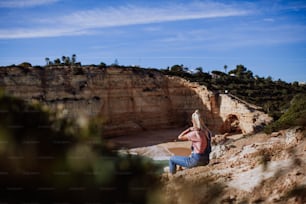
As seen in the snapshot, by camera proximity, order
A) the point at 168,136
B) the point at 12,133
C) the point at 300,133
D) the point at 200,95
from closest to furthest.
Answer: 1. the point at 12,133
2. the point at 300,133
3. the point at 168,136
4. the point at 200,95

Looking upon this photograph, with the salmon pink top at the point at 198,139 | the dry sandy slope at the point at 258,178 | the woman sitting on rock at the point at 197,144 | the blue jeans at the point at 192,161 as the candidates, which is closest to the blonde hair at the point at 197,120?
the woman sitting on rock at the point at 197,144

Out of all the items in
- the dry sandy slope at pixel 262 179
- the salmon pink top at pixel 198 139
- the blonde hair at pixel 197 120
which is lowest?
the dry sandy slope at pixel 262 179

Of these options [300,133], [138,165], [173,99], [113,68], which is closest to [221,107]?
[173,99]

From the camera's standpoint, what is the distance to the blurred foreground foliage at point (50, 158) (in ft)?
4.56

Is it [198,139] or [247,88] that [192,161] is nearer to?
[198,139]

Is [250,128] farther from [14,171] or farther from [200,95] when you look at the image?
[14,171]

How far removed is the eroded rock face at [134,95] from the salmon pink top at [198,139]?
629 inches

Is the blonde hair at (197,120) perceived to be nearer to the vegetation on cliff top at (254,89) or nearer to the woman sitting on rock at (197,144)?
the woman sitting on rock at (197,144)

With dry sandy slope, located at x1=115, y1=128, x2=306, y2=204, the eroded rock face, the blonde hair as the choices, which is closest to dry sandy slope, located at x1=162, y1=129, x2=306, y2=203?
dry sandy slope, located at x1=115, y1=128, x2=306, y2=204

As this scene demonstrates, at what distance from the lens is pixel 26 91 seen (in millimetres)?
23500

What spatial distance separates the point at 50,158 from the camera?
1403 mm

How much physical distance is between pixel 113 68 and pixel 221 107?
8.30 metres

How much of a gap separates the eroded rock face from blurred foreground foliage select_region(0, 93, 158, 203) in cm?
2185

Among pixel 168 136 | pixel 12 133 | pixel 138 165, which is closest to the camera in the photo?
pixel 12 133
